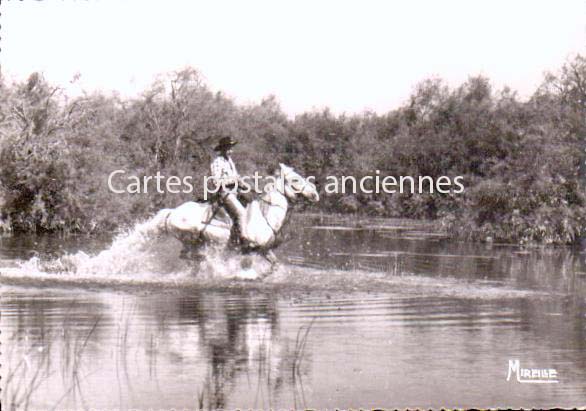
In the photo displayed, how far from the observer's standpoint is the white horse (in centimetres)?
1127

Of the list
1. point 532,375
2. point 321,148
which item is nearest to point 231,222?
point 532,375

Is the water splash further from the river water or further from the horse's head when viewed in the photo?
the horse's head

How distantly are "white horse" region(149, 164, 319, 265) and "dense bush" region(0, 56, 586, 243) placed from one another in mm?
3019

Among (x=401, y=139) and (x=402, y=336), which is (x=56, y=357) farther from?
(x=401, y=139)

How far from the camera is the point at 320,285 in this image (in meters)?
10.9

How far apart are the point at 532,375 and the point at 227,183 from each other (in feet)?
18.2

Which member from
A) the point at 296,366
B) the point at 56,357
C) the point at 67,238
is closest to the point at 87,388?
the point at 56,357

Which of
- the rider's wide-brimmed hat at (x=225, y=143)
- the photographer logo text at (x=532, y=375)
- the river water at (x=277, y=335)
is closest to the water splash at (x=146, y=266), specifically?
the river water at (x=277, y=335)

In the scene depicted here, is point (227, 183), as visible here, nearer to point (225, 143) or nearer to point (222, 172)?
point (222, 172)

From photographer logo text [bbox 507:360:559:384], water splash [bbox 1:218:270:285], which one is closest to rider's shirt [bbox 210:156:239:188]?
water splash [bbox 1:218:270:285]

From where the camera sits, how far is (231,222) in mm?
11398

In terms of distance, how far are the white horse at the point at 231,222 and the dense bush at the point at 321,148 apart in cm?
302

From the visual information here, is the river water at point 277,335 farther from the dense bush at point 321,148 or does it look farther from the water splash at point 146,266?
the dense bush at point 321,148

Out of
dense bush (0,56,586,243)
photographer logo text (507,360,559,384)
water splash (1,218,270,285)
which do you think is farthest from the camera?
dense bush (0,56,586,243)
